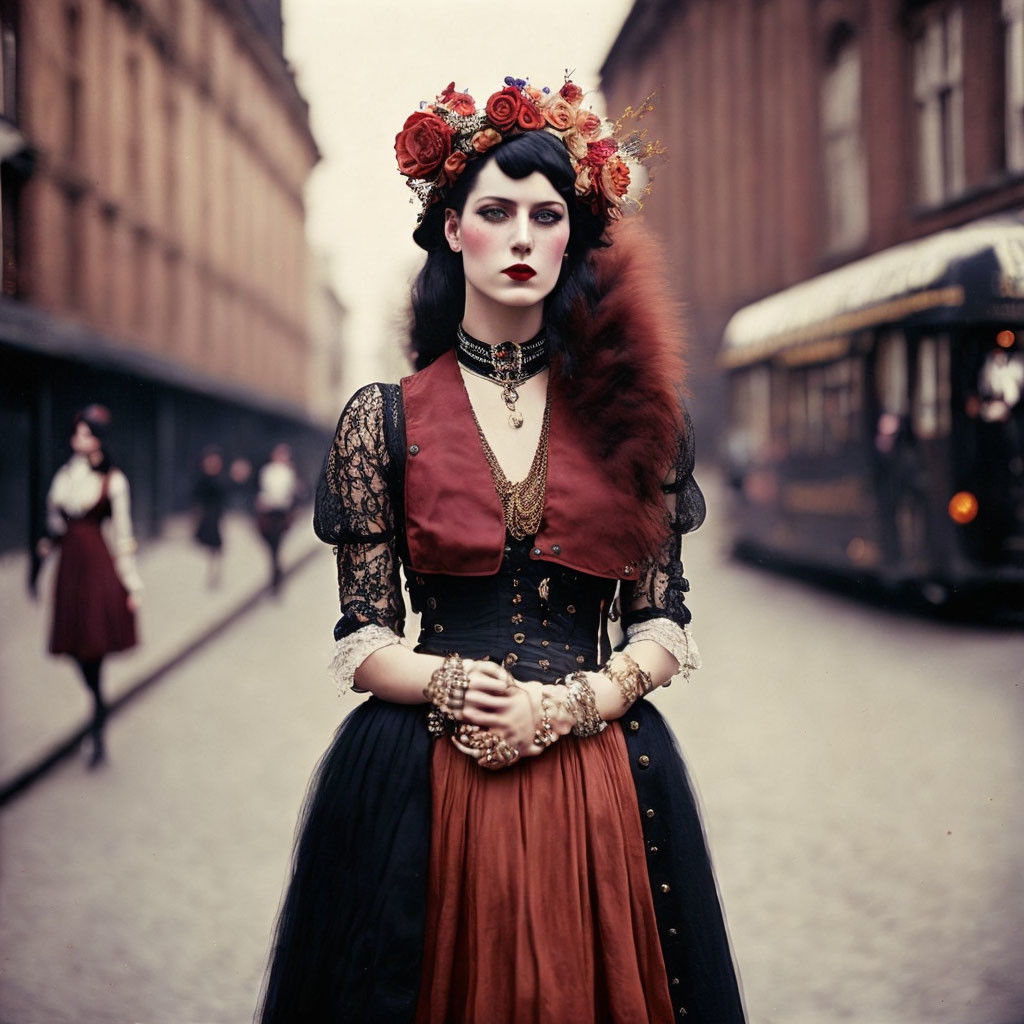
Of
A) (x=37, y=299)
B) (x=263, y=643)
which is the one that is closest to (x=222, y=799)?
(x=263, y=643)

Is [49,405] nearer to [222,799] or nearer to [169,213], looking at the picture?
[169,213]

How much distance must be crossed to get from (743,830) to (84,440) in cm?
275

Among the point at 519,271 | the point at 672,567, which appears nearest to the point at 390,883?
the point at 672,567

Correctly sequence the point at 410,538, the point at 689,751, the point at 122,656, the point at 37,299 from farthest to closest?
the point at 689,751, the point at 122,656, the point at 37,299, the point at 410,538

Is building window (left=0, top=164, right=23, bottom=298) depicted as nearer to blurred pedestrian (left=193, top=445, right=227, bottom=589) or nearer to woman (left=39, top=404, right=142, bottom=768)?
woman (left=39, top=404, right=142, bottom=768)

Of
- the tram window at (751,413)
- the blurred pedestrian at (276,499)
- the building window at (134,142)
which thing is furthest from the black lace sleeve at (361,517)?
the tram window at (751,413)

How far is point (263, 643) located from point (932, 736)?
2.59 m

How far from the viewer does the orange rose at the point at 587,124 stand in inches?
76.4

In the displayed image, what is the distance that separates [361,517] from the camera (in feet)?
6.04

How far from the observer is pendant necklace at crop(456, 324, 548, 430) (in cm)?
194

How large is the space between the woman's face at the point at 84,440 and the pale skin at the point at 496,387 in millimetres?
2223

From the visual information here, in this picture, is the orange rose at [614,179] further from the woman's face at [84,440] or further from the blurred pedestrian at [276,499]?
the blurred pedestrian at [276,499]

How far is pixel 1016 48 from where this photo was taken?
332 centimetres

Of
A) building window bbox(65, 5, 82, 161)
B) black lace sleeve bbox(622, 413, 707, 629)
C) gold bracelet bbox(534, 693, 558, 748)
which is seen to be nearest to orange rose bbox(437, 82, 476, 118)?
black lace sleeve bbox(622, 413, 707, 629)
